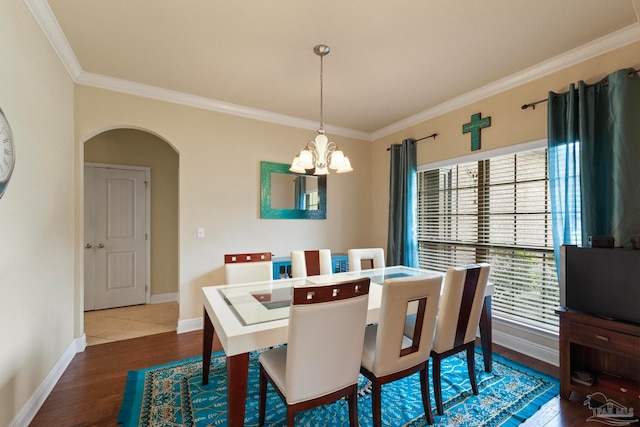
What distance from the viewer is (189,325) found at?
327 centimetres

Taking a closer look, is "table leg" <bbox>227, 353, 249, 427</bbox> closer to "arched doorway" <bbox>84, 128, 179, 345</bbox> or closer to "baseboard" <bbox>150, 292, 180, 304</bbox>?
"arched doorway" <bbox>84, 128, 179, 345</bbox>

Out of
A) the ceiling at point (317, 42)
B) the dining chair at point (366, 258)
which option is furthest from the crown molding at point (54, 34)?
the dining chair at point (366, 258)

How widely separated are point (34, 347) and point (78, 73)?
7.81 ft

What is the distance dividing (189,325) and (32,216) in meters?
1.92

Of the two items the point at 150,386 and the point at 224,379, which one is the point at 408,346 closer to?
the point at 224,379

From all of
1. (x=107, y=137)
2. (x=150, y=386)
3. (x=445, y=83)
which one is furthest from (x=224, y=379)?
(x=107, y=137)

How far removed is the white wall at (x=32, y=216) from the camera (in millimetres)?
1596

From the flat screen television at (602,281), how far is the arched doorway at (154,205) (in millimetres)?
4083

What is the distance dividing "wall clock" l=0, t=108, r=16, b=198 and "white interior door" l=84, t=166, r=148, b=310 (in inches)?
108

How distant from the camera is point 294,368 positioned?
1.35 m

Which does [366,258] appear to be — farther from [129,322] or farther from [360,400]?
[129,322]

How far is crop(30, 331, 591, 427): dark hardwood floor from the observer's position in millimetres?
1829

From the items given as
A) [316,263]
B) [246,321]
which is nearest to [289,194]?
[316,263]

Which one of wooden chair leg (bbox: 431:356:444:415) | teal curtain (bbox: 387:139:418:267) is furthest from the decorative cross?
wooden chair leg (bbox: 431:356:444:415)
